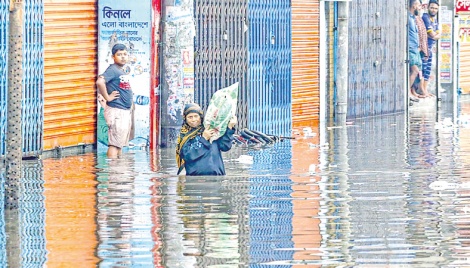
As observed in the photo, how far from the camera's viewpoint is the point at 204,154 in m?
16.1

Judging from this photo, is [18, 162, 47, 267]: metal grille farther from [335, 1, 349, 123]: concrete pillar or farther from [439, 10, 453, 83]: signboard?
[439, 10, 453, 83]: signboard

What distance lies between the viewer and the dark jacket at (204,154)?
15.9 metres

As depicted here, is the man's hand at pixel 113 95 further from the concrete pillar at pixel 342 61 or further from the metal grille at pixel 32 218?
the concrete pillar at pixel 342 61

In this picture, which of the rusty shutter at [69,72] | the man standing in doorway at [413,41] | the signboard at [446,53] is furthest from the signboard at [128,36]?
the signboard at [446,53]

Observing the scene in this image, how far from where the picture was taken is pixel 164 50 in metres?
21.1

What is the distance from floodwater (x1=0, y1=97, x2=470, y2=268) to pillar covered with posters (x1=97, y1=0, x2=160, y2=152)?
0.53 m

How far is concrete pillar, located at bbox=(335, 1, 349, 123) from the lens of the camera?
28.2m

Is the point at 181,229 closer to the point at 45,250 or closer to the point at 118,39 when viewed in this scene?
the point at 45,250

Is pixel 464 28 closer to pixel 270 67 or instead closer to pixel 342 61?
pixel 342 61

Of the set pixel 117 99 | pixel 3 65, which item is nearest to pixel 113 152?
pixel 117 99

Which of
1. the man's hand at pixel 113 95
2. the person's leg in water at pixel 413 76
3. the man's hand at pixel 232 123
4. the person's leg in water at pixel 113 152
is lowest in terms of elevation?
the person's leg in water at pixel 113 152

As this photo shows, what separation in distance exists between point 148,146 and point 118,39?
1502mm

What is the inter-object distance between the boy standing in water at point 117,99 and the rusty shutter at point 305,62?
7.34m

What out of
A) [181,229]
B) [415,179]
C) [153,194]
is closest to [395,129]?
[415,179]
